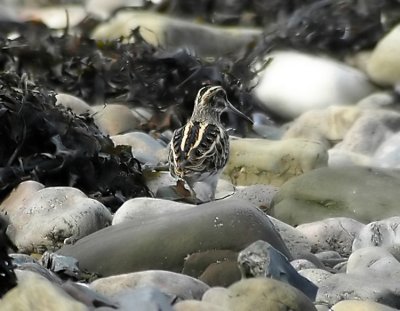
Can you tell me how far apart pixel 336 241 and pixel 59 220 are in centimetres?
131

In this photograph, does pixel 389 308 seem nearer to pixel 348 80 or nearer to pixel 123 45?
pixel 123 45

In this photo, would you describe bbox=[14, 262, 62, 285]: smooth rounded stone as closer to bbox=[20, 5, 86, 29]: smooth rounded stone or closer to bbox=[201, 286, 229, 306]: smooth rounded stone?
bbox=[201, 286, 229, 306]: smooth rounded stone

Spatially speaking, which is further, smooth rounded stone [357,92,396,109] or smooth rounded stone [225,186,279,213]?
smooth rounded stone [357,92,396,109]

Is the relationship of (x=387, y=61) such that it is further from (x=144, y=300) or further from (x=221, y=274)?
(x=144, y=300)

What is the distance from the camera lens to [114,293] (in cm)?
411

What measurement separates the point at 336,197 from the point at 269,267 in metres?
2.29

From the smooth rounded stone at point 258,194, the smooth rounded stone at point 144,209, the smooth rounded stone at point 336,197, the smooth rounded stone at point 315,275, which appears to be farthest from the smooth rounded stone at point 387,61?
the smooth rounded stone at point 315,275

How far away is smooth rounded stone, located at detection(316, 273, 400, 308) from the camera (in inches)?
177

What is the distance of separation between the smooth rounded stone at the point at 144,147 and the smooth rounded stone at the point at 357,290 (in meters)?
2.92

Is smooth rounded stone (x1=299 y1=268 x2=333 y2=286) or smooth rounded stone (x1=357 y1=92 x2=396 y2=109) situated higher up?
smooth rounded stone (x1=299 y1=268 x2=333 y2=286)

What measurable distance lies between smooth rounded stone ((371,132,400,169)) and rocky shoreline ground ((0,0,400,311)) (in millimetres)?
18

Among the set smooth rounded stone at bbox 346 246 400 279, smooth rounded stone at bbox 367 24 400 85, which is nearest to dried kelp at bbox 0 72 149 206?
smooth rounded stone at bbox 346 246 400 279


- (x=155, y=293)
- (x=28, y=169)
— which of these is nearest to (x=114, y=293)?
(x=155, y=293)

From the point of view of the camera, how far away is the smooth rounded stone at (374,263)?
480 cm
